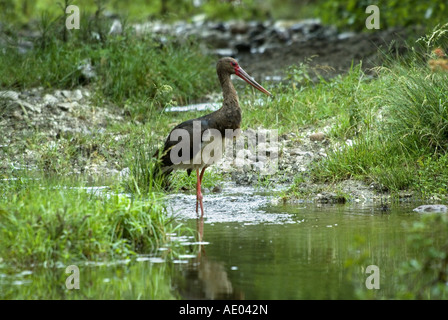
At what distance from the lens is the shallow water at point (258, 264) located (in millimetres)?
5023

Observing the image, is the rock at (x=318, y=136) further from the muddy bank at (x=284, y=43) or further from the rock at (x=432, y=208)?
the rock at (x=432, y=208)

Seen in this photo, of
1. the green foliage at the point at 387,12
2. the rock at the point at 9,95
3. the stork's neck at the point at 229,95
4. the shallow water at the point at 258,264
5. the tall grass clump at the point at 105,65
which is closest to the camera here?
the shallow water at the point at 258,264

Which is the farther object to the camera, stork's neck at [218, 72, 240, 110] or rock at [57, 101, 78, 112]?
rock at [57, 101, 78, 112]

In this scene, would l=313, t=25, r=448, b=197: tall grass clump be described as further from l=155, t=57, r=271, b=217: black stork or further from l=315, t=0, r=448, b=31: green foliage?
l=315, t=0, r=448, b=31: green foliage

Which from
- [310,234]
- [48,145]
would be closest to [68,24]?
[48,145]

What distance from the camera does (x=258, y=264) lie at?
18.7ft

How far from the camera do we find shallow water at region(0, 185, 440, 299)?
5023mm

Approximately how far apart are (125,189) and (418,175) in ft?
10.9

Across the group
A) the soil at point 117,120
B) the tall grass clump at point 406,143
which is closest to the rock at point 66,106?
the soil at point 117,120

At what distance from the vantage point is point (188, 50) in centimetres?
1488

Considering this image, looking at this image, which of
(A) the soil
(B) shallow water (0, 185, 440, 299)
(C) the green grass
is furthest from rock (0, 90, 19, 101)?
(C) the green grass

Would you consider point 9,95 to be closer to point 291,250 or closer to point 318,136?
point 318,136

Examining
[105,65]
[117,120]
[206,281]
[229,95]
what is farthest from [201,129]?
[105,65]

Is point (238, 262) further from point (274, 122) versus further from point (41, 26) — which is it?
point (41, 26)
